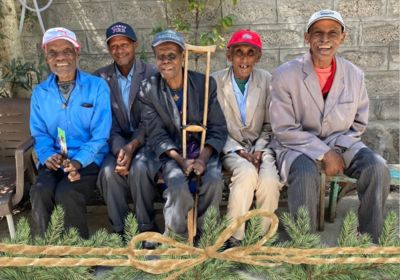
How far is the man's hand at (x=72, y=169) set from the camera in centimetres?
285

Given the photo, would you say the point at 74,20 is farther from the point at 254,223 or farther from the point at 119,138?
the point at 254,223

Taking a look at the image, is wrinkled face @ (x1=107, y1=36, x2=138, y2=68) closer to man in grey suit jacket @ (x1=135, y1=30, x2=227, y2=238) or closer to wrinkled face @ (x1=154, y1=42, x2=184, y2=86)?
man in grey suit jacket @ (x1=135, y1=30, x2=227, y2=238)

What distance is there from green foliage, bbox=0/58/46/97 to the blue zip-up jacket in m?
0.86

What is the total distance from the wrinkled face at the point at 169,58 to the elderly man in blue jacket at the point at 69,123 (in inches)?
20.3

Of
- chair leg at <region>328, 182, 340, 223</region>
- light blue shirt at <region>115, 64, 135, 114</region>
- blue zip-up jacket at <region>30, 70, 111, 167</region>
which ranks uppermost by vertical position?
light blue shirt at <region>115, 64, 135, 114</region>

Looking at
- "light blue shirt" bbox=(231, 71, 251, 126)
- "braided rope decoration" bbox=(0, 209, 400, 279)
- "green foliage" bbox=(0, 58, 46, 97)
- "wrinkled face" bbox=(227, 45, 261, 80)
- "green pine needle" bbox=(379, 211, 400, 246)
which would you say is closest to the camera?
"braided rope decoration" bbox=(0, 209, 400, 279)

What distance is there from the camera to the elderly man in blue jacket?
2.91 meters

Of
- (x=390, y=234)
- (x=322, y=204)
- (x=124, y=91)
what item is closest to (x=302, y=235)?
(x=390, y=234)

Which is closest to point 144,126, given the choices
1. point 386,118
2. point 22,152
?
point 22,152

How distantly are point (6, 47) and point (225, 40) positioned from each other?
2.26 m

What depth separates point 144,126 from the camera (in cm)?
322

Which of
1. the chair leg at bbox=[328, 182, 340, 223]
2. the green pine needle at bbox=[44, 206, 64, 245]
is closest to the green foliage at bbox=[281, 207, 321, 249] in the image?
the green pine needle at bbox=[44, 206, 64, 245]

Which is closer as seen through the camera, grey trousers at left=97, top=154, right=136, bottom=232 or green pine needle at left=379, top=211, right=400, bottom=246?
green pine needle at left=379, top=211, right=400, bottom=246

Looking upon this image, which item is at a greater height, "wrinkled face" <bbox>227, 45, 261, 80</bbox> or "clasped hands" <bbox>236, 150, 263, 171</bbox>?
"wrinkled face" <bbox>227, 45, 261, 80</bbox>
